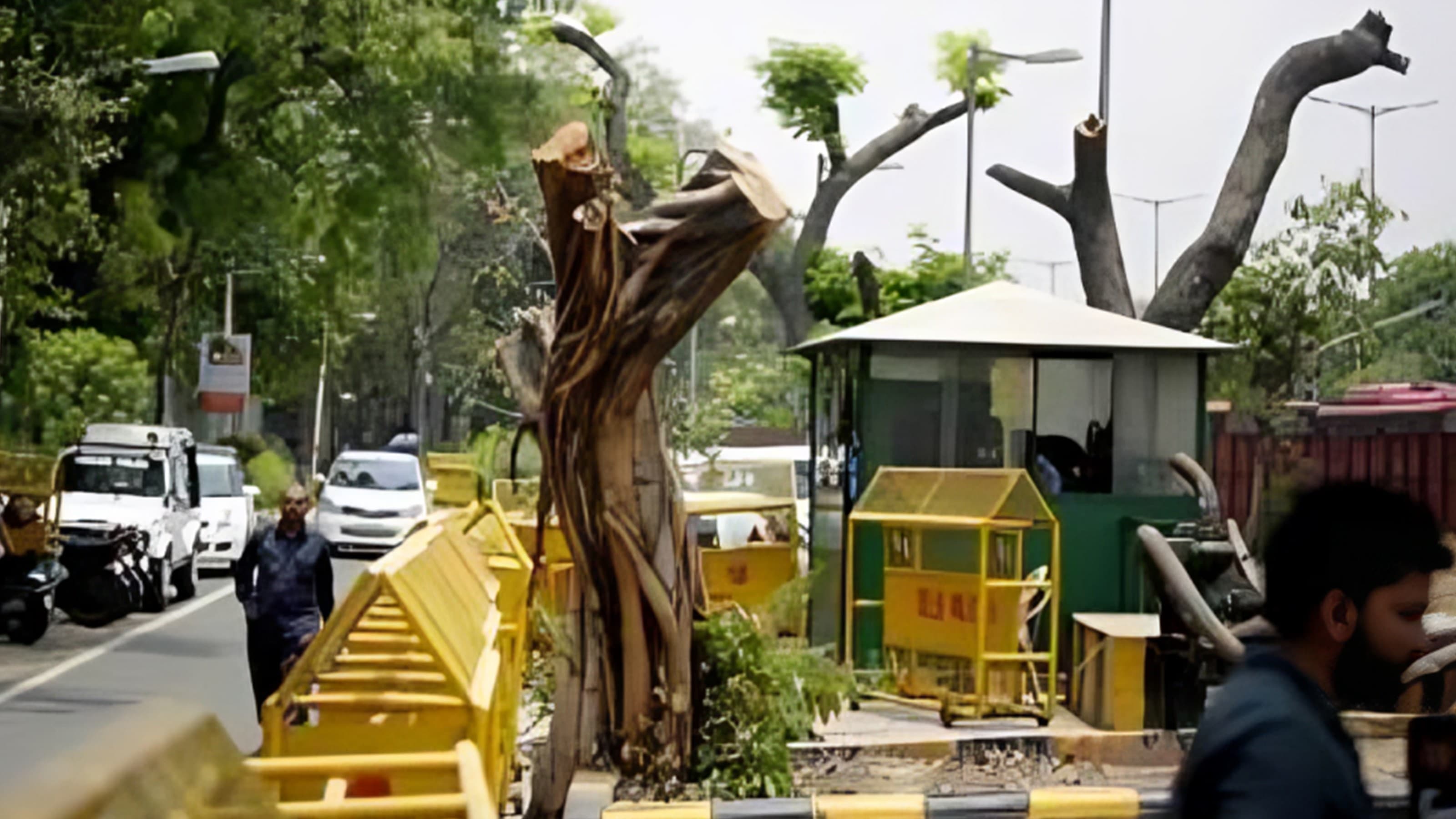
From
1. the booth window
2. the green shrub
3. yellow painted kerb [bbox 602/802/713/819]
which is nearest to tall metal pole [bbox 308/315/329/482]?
the green shrub

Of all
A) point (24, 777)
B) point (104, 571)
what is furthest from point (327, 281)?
point (24, 777)

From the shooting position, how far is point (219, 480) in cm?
2403

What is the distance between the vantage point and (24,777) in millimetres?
1274

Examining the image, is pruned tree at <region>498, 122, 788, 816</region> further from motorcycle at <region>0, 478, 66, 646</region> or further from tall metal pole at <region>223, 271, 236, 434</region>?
tall metal pole at <region>223, 271, 236, 434</region>

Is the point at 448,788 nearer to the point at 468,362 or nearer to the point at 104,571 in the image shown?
the point at 104,571

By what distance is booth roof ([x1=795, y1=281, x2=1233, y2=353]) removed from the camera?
11406 mm

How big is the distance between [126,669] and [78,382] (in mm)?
7465

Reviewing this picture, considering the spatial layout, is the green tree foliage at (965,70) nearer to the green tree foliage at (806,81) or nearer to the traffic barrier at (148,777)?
the green tree foliage at (806,81)

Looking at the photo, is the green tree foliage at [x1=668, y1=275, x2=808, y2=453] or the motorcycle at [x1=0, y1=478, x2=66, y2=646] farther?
the motorcycle at [x1=0, y1=478, x2=66, y2=646]

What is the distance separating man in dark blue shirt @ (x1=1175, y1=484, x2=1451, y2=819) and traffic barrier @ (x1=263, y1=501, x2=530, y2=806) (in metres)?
2.61

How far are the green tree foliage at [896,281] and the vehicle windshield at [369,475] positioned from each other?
232 inches

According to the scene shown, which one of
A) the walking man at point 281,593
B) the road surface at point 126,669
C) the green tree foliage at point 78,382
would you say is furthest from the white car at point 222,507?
the walking man at point 281,593

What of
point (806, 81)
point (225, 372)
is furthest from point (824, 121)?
point (225, 372)

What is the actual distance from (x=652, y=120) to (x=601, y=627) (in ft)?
41.1
